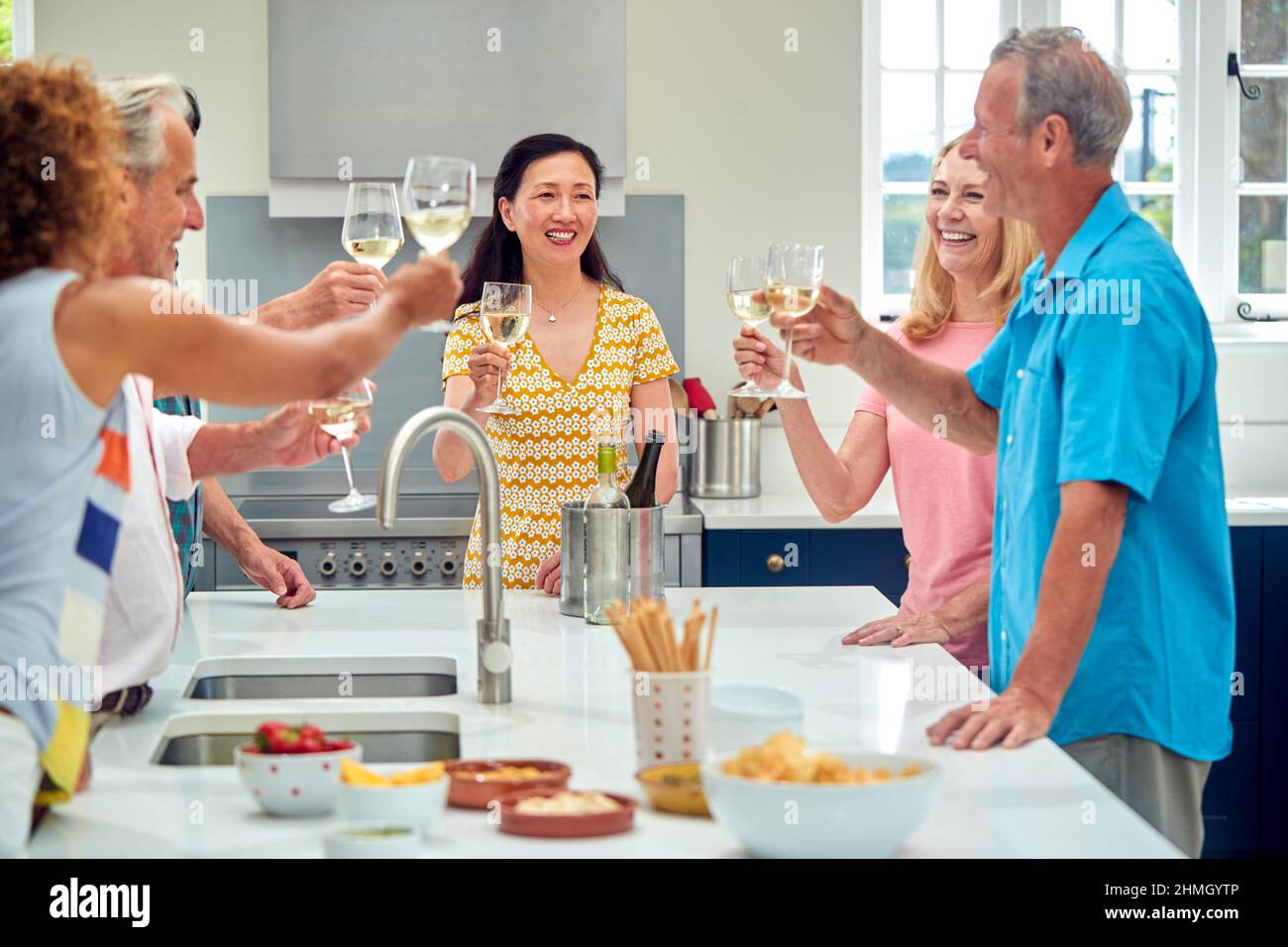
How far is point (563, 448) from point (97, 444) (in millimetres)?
1622

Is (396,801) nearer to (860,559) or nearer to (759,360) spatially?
(759,360)

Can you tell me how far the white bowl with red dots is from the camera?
1331mm

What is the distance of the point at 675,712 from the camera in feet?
4.76

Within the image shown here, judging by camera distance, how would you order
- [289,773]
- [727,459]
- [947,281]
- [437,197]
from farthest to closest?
1. [727,459]
2. [947,281]
3. [437,197]
4. [289,773]

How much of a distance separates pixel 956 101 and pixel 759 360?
2520 millimetres

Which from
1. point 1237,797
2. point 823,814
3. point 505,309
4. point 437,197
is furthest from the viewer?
point 1237,797

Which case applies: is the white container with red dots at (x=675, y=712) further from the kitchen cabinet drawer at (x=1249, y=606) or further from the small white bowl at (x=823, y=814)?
the kitchen cabinet drawer at (x=1249, y=606)

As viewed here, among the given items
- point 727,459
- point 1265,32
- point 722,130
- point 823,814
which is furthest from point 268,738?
point 1265,32

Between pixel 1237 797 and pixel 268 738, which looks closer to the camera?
pixel 268 738

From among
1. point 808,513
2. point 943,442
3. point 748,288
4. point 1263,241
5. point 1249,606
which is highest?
point 1263,241

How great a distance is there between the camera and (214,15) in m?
4.11

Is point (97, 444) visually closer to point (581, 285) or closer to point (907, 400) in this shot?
point (907, 400)

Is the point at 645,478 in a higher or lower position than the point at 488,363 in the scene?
lower
